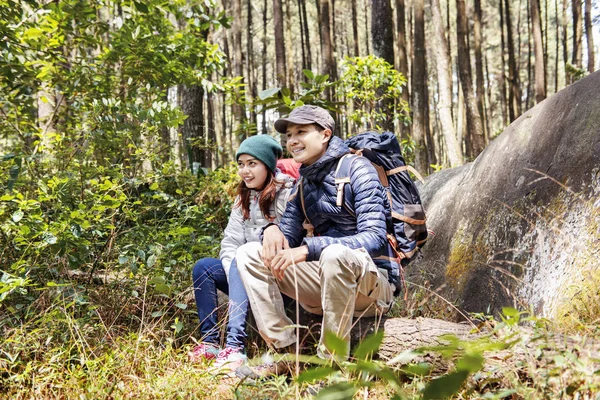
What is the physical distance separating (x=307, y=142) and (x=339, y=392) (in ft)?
7.72

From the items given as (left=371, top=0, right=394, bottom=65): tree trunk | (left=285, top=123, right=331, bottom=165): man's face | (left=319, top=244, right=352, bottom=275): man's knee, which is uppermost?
(left=371, top=0, right=394, bottom=65): tree trunk

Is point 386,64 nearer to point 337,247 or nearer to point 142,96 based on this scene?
point 142,96

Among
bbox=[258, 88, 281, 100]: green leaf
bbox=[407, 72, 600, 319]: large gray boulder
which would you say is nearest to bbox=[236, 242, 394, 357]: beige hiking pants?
bbox=[407, 72, 600, 319]: large gray boulder

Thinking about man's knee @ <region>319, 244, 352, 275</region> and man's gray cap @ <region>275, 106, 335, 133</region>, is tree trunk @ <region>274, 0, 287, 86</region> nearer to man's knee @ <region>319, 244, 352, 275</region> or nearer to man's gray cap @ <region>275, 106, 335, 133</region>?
man's gray cap @ <region>275, 106, 335, 133</region>

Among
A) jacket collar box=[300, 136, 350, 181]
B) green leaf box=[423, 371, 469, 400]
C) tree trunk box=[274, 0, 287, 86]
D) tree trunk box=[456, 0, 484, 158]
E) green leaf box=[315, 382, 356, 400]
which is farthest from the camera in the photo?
tree trunk box=[274, 0, 287, 86]

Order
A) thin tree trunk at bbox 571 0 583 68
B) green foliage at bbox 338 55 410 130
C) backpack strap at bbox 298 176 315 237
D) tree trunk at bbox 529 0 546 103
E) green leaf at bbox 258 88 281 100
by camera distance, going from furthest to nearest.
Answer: thin tree trunk at bbox 571 0 583 68 < tree trunk at bbox 529 0 546 103 < green foliage at bbox 338 55 410 130 < green leaf at bbox 258 88 281 100 < backpack strap at bbox 298 176 315 237

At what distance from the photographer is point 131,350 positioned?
9.53ft

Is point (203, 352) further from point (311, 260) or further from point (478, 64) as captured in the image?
point (478, 64)

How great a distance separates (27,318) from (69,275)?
0.56 m

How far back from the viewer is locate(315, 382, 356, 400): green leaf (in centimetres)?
95

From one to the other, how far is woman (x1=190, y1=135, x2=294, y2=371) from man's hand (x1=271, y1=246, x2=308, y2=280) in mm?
482

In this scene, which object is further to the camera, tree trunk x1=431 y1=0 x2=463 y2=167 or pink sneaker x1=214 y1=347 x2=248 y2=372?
tree trunk x1=431 y1=0 x2=463 y2=167

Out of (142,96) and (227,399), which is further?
(142,96)

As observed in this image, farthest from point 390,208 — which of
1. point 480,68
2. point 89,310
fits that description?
point 480,68
